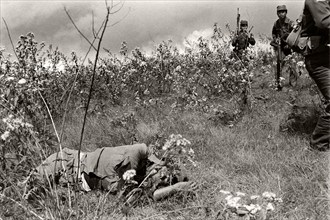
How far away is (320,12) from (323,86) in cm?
79

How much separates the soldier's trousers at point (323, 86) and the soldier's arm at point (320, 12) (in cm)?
42

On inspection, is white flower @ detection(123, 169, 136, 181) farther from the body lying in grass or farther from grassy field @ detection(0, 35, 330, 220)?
the body lying in grass

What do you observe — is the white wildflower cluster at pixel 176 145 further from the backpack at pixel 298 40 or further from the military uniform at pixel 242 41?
the military uniform at pixel 242 41

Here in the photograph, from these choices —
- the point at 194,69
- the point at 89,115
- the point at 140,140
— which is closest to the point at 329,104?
the point at 140,140

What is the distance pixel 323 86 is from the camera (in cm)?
427

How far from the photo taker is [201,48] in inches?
371

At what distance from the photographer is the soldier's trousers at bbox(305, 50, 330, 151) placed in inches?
167

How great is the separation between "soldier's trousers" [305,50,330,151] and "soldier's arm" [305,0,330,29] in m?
0.42

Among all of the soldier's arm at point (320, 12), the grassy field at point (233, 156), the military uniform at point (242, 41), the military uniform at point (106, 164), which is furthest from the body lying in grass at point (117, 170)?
the military uniform at point (242, 41)

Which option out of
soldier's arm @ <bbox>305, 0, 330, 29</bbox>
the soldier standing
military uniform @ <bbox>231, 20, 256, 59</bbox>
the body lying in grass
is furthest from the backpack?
military uniform @ <bbox>231, 20, 256, 59</bbox>

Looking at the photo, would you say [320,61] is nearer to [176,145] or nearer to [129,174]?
[176,145]

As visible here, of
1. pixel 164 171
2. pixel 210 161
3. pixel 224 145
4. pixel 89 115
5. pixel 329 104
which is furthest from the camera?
pixel 89 115

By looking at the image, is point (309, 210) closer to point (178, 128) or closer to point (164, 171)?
point (164, 171)

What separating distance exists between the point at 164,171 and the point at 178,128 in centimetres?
213
